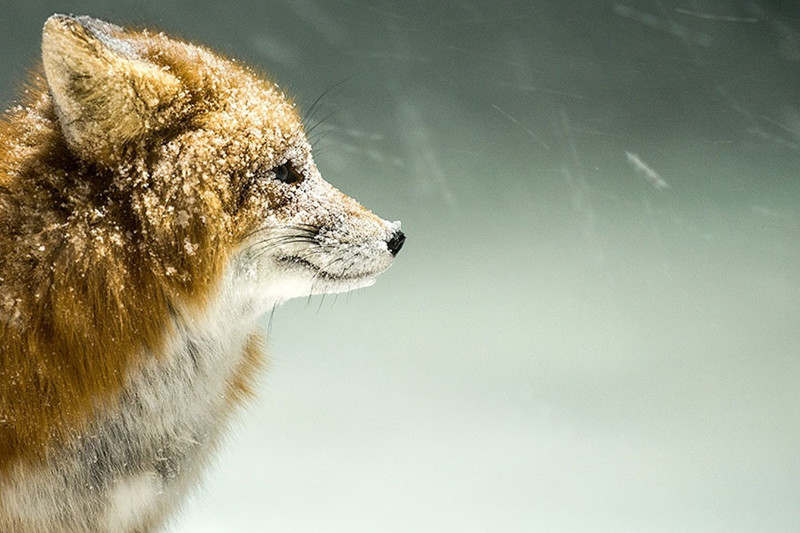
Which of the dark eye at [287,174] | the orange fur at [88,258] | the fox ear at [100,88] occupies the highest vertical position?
the fox ear at [100,88]

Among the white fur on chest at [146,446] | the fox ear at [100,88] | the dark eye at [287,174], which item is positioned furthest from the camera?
the dark eye at [287,174]

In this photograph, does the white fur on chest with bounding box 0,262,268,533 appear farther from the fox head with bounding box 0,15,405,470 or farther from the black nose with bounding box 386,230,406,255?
the black nose with bounding box 386,230,406,255

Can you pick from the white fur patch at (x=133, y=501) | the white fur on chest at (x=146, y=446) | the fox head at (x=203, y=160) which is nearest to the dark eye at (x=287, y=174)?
the fox head at (x=203, y=160)

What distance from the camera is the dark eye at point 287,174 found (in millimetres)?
1574

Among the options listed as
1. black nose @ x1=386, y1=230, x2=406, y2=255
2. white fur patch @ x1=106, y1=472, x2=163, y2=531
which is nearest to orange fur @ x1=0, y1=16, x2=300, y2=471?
white fur patch @ x1=106, y1=472, x2=163, y2=531

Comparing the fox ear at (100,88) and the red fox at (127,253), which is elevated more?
the fox ear at (100,88)

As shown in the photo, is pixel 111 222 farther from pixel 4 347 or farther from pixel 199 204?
pixel 4 347

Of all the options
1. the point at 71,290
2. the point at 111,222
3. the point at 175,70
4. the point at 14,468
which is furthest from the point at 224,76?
the point at 14,468

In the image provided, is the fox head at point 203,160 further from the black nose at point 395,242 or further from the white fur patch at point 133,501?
the white fur patch at point 133,501

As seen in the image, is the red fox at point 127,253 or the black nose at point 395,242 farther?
the black nose at point 395,242

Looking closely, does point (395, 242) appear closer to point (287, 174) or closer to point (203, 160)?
point (287, 174)

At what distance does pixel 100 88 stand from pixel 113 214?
0.21 metres

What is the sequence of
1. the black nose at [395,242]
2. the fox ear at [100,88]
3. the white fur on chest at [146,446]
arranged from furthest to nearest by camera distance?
the black nose at [395,242] < the white fur on chest at [146,446] < the fox ear at [100,88]

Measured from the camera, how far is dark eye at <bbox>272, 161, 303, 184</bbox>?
157 cm
